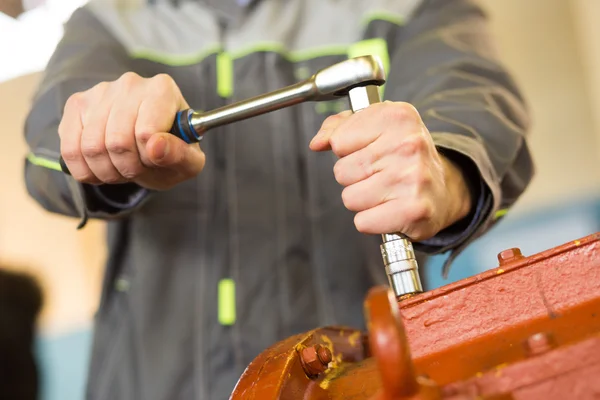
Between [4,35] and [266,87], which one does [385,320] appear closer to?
[266,87]

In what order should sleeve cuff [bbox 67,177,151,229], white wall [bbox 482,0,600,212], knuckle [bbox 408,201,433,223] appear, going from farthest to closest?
white wall [bbox 482,0,600,212] → sleeve cuff [bbox 67,177,151,229] → knuckle [bbox 408,201,433,223]

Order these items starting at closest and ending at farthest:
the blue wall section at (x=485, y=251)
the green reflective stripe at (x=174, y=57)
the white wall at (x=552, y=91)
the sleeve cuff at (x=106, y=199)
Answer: the sleeve cuff at (x=106, y=199) < the green reflective stripe at (x=174, y=57) < the blue wall section at (x=485, y=251) < the white wall at (x=552, y=91)

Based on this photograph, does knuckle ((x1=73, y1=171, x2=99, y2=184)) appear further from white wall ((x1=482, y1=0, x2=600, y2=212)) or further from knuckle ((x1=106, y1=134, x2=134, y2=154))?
white wall ((x1=482, y1=0, x2=600, y2=212))

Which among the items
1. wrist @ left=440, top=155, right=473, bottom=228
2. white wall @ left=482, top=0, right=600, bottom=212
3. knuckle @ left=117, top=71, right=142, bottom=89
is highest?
white wall @ left=482, top=0, right=600, bottom=212

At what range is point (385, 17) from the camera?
561 mm

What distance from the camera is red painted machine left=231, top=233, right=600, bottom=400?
0.21 metres

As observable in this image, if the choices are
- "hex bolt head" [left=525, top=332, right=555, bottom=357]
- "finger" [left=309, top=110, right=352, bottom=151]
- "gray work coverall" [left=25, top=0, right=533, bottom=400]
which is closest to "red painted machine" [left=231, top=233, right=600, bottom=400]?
"hex bolt head" [left=525, top=332, right=555, bottom=357]

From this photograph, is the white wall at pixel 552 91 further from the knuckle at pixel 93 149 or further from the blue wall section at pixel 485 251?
the knuckle at pixel 93 149

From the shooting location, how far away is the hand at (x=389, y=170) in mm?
319

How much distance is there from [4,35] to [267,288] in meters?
0.34

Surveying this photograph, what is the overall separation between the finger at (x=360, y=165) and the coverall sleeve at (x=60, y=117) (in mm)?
162

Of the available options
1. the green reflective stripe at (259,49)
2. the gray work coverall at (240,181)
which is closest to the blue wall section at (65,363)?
the gray work coverall at (240,181)

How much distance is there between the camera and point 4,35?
569 millimetres

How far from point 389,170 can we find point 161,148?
13cm
